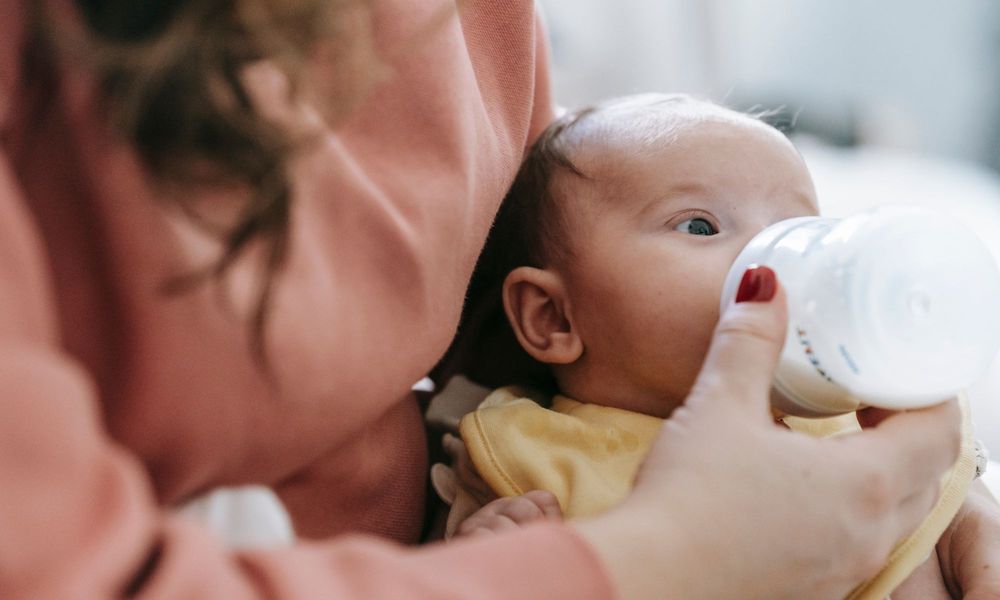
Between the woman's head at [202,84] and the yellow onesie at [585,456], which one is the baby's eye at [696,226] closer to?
the yellow onesie at [585,456]

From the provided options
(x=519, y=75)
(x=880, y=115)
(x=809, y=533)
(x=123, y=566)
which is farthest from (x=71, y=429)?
(x=880, y=115)

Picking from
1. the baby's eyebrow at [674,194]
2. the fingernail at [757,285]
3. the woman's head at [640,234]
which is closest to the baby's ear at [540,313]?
the woman's head at [640,234]

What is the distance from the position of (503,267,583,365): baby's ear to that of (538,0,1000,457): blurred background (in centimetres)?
132

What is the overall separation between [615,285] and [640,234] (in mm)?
53

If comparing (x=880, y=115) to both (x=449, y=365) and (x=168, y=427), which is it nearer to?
(x=449, y=365)

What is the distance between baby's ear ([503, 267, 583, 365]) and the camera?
3.06ft

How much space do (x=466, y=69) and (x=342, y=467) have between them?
317 millimetres

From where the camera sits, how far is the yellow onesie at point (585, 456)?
80 cm

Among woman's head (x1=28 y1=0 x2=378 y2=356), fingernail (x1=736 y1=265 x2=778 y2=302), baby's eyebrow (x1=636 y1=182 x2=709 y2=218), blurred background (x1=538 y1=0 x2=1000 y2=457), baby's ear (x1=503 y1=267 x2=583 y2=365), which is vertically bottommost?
blurred background (x1=538 y1=0 x2=1000 y2=457)

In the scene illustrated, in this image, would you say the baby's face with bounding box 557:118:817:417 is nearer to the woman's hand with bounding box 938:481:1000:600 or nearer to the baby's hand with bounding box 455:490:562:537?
the baby's hand with bounding box 455:490:562:537

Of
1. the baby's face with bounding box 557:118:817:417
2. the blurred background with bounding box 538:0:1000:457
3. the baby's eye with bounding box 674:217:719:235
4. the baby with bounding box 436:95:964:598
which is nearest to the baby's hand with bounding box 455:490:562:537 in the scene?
the baby with bounding box 436:95:964:598

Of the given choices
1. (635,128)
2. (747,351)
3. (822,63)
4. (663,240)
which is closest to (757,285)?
(747,351)

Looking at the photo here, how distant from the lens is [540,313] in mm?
960

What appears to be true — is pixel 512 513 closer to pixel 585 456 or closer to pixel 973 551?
pixel 585 456
